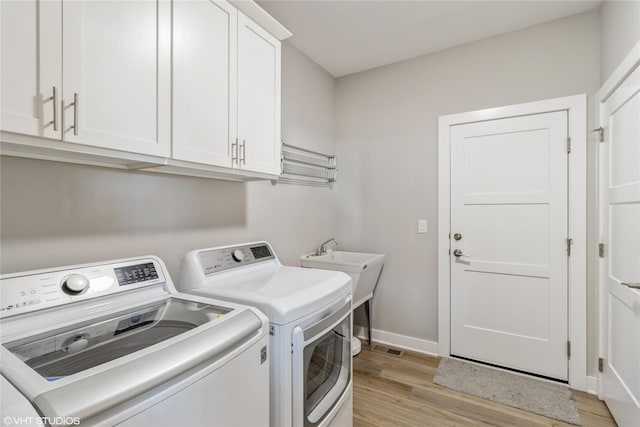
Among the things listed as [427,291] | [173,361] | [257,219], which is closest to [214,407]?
[173,361]

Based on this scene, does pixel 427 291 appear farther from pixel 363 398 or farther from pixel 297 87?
pixel 297 87

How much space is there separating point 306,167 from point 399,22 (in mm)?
1309

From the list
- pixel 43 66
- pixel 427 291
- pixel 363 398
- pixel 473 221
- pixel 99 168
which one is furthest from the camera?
pixel 427 291

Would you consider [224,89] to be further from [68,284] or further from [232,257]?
[68,284]

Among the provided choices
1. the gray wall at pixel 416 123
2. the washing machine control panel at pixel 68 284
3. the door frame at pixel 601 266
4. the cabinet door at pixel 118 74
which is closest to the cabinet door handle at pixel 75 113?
the cabinet door at pixel 118 74

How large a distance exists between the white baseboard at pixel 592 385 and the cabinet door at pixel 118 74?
2997 mm

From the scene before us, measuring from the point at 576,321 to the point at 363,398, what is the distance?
159 centimetres

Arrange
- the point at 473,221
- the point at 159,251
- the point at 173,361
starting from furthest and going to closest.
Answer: the point at 473,221 < the point at 159,251 < the point at 173,361

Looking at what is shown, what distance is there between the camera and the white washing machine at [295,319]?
1.21 meters

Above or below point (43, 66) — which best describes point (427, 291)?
below

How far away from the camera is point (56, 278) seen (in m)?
1.08

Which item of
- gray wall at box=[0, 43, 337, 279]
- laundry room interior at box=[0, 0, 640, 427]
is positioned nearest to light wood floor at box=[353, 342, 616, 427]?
laundry room interior at box=[0, 0, 640, 427]

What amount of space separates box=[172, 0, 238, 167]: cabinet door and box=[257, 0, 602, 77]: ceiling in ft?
2.59

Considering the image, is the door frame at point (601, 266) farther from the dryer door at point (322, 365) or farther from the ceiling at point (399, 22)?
the dryer door at point (322, 365)
